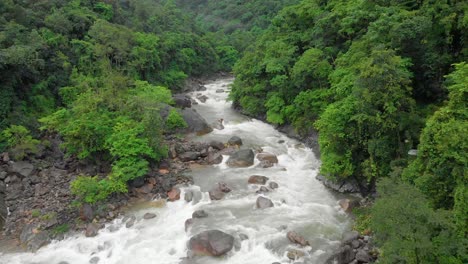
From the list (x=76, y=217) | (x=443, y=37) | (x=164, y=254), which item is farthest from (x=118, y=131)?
(x=443, y=37)

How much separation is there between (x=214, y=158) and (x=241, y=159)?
2.07 meters

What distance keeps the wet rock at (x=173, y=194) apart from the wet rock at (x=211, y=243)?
444cm

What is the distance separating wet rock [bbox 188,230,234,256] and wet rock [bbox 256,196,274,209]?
124 inches

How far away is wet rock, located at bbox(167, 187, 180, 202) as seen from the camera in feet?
67.9

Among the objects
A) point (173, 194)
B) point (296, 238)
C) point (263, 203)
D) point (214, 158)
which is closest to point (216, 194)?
point (173, 194)

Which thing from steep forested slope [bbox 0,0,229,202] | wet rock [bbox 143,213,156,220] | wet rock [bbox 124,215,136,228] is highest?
steep forested slope [bbox 0,0,229,202]

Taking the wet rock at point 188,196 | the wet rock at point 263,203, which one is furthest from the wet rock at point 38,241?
the wet rock at point 263,203

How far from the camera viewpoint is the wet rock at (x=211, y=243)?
15.9 metres

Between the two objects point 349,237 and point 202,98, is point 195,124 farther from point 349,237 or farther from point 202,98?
point 349,237

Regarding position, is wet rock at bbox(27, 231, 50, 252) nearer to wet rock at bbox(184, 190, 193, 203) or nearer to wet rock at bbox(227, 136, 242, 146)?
wet rock at bbox(184, 190, 193, 203)

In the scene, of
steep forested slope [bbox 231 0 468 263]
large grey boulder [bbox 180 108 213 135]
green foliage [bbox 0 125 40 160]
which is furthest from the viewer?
large grey boulder [bbox 180 108 213 135]

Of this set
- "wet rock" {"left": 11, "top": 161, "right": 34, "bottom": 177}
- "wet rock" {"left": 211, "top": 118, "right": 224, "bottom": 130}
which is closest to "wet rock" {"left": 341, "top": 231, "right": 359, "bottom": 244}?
"wet rock" {"left": 211, "top": 118, "right": 224, "bottom": 130}

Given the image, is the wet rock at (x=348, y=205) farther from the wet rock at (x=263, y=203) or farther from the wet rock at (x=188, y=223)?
the wet rock at (x=188, y=223)

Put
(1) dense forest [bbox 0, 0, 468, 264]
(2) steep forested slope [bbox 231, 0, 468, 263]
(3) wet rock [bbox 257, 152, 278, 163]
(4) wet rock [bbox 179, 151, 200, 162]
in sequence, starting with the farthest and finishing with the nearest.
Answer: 1. (4) wet rock [bbox 179, 151, 200, 162]
2. (3) wet rock [bbox 257, 152, 278, 163]
3. (1) dense forest [bbox 0, 0, 468, 264]
4. (2) steep forested slope [bbox 231, 0, 468, 263]
